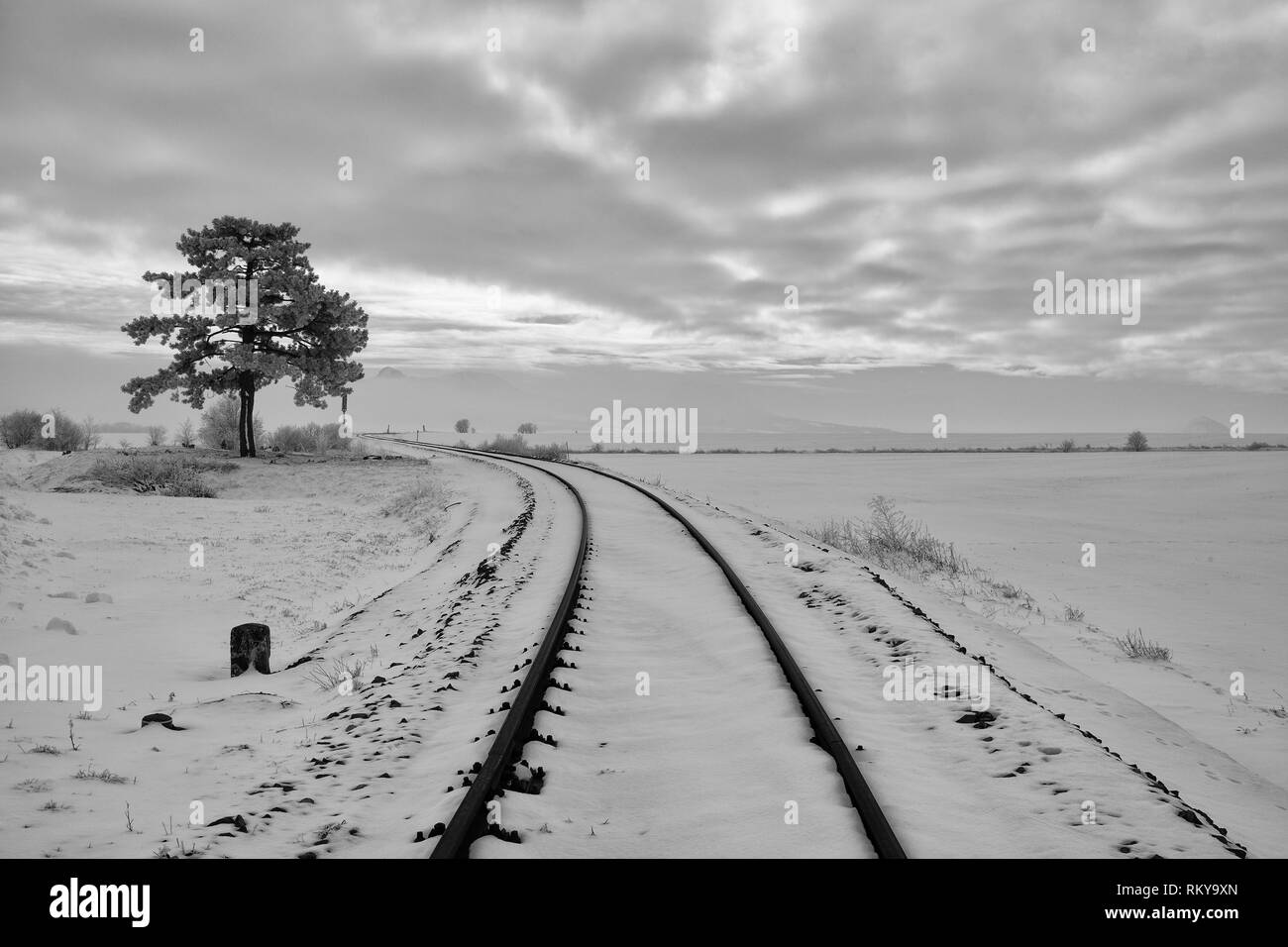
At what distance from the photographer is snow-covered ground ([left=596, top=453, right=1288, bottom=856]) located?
569 cm

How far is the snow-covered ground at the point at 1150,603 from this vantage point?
5691 millimetres

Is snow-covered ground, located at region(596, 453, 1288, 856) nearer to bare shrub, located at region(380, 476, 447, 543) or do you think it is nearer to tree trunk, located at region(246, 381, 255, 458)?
bare shrub, located at region(380, 476, 447, 543)

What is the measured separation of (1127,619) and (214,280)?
35948 millimetres

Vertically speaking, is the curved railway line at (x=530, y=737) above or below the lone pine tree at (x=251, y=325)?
below

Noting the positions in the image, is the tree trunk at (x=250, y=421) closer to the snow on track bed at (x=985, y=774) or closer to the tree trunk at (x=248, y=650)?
the tree trunk at (x=248, y=650)

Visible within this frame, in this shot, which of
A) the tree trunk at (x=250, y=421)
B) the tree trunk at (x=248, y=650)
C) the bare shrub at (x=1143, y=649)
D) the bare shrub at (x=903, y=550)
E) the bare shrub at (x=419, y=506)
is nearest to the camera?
the tree trunk at (x=248, y=650)

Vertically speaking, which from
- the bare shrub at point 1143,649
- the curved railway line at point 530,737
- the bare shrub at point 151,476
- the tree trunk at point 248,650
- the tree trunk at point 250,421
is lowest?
the bare shrub at point 1143,649

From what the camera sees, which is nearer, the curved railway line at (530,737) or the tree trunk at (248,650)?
the curved railway line at (530,737)

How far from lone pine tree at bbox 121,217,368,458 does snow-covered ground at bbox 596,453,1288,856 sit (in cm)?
1888

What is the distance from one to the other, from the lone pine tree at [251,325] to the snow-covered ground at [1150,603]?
18.9 m

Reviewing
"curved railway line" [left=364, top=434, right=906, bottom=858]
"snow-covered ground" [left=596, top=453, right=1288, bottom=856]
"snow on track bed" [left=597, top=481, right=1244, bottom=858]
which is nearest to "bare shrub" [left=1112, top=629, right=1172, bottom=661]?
"snow-covered ground" [left=596, top=453, right=1288, bottom=856]

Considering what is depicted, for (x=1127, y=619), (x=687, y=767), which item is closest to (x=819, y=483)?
(x=1127, y=619)

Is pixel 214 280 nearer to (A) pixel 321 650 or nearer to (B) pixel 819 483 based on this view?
(B) pixel 819 483

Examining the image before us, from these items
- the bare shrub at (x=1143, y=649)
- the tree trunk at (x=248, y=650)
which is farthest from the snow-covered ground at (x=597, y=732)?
the bare shrub at (x=1143, y=649)
